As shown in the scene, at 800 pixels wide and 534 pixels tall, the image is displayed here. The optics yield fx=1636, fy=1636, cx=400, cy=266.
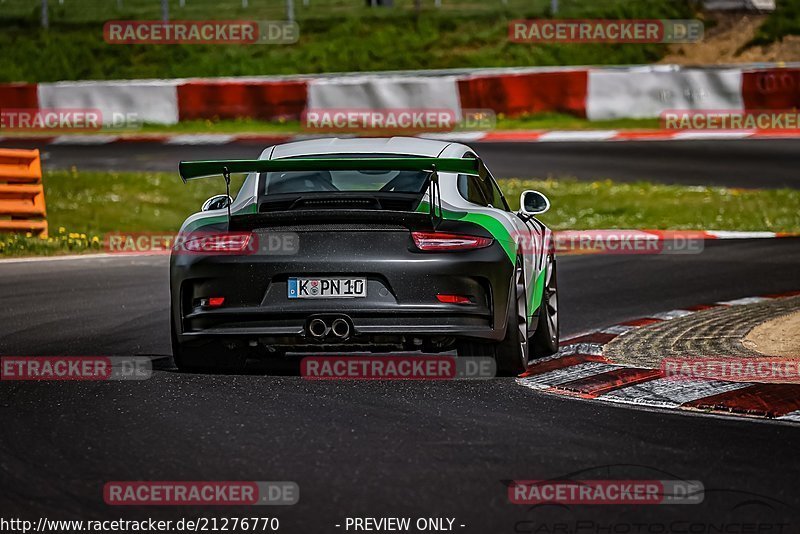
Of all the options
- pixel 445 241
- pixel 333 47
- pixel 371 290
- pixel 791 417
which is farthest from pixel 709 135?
pixel 791 417

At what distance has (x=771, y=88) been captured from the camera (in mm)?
25562

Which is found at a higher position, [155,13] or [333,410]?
[155,13]

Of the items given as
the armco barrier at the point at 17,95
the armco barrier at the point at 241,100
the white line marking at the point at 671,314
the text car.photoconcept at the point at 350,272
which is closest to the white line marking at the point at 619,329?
the white line marking at the point at 671,314

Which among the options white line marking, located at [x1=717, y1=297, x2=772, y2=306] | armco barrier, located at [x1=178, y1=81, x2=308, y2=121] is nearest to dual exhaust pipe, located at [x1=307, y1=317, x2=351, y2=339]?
white line marking, located at [x1=717, y1=297, x2=772, y2=306]

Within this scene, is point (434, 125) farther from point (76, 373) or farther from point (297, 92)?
point (76, 373)

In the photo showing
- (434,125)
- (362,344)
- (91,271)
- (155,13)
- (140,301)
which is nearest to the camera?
(362,344)

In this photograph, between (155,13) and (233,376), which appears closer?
(233,376)

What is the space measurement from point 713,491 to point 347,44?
102 ft

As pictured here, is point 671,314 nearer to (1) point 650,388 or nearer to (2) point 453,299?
(1) point 650,388

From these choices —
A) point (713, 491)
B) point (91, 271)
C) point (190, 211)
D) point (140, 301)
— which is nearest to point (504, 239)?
point (713, 491)

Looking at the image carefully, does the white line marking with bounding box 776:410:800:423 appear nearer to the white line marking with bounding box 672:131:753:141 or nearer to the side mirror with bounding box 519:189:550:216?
the side mirror with bounding box 519:189:550:216

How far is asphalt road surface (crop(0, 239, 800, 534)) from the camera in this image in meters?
5.43

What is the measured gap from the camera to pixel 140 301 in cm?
1214

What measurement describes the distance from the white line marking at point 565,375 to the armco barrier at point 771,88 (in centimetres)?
1749
